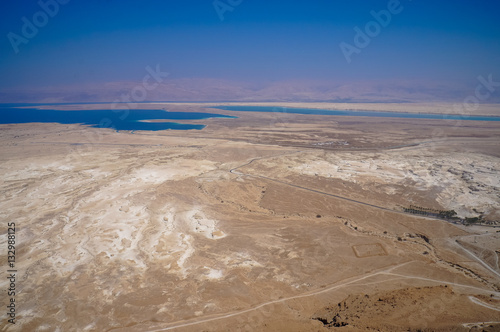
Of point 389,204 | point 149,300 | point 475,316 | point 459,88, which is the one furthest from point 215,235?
point 459,88

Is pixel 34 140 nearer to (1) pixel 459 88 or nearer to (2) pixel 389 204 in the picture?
(2) pixel 389 204

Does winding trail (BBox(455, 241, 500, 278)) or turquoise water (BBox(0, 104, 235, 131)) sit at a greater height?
turquoise water (BBox(0, 104, 235, 131))

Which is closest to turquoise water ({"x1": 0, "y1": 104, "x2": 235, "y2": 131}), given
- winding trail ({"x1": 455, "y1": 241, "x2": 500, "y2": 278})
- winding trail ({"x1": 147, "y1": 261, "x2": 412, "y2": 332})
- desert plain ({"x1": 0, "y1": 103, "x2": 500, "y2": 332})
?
desert plain ({"x1": 0, "y1": 103, "x2": 500, "y2": 332})

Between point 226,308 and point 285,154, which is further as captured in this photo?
point 285,154

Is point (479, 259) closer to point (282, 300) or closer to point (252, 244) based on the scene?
point (282, 300)

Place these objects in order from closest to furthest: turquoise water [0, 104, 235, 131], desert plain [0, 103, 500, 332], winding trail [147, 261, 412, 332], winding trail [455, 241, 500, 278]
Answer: winding trail [147, 261, 412, 332], desert plain [0, 103, 500, 332], winding trail [455, 241, 500, 278], turquoise water [0, 104, 235, 131]

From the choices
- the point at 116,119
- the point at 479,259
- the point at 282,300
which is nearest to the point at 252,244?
the point at 282,300

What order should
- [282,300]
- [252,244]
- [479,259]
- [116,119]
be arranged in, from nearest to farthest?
1. [282,300]
2. [479,259]
3. [252,244]
4. [116,119]

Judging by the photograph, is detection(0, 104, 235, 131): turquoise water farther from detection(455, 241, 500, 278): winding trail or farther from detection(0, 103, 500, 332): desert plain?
detection(455, 241, 500, 278): winding trail
